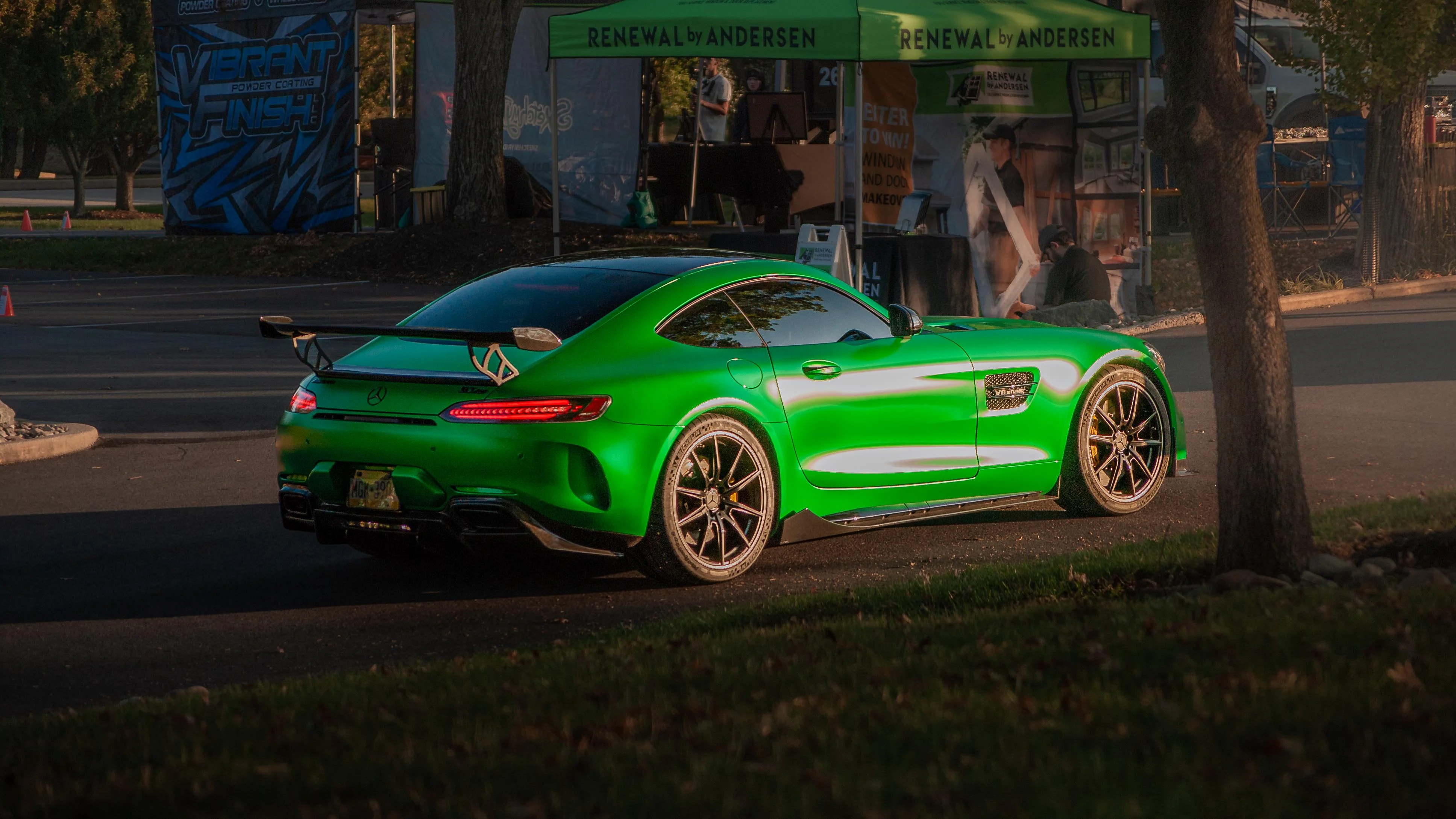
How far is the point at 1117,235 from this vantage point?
60.5ft

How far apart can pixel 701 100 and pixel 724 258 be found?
18.7 metres

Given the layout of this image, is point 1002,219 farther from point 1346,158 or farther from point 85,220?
point 85,220

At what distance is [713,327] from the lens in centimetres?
783

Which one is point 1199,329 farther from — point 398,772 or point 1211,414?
point 398,772

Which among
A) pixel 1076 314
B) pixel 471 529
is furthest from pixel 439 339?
pixel 1076 314

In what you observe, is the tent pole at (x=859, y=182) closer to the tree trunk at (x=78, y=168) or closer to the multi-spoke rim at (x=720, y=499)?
the multi-spoke rim at (x=720, y=499)

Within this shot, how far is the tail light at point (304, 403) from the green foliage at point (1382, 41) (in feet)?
52.8

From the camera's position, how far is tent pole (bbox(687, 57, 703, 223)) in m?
25.4

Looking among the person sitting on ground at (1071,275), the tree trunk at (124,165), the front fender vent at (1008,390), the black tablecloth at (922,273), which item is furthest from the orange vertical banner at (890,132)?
the tree trunk at (124,165)

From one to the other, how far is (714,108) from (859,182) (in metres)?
11.1

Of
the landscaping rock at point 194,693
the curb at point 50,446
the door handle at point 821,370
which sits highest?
the door handle at point 821,370

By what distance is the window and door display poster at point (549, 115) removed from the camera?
2738 centimetres

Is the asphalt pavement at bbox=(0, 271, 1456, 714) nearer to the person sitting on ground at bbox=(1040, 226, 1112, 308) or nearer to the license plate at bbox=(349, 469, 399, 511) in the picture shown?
the license plate at bbox=(349, 469, 399, 511)

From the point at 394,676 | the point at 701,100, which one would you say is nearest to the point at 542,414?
the point at 394,676
